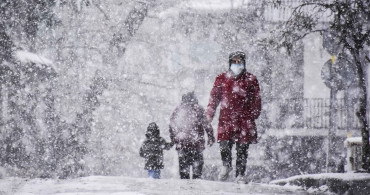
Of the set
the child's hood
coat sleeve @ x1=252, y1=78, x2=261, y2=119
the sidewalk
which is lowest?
the sidewalk

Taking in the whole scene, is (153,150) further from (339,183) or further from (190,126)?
(339,183)

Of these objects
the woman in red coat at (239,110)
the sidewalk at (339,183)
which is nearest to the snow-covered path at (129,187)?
the woman in red coat at (239,110)

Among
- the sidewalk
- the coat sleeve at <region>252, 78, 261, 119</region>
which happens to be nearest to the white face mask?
the coat sleeve at <region>252, 78, 261, 119</region>

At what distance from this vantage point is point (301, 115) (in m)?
19.1

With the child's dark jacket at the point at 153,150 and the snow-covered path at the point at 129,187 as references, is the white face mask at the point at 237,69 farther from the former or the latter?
the child's dark jacket at the point at 153,150

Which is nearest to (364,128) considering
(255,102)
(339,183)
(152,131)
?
(339,183)

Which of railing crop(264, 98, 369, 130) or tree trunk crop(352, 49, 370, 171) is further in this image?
railing crop(264, 98, 369, 130)

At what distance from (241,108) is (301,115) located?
13258mm

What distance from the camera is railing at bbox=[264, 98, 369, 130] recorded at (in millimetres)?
18797

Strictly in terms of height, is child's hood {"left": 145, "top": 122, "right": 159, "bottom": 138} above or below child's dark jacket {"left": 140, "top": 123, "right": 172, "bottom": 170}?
above

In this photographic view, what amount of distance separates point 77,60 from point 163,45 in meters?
3.69

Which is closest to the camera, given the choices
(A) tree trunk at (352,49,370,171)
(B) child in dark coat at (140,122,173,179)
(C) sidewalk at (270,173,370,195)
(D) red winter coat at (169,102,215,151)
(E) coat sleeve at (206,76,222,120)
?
(C) sidewalk at (270,173,370,195)

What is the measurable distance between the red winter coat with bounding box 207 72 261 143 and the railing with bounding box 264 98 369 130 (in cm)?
1234

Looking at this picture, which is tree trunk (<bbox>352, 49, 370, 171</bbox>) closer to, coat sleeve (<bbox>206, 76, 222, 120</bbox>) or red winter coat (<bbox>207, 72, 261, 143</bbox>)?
red winter coat (<bbox>207, 72, 261, 143</bbox>)
